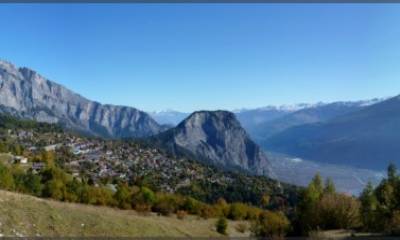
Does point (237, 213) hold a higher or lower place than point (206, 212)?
lower

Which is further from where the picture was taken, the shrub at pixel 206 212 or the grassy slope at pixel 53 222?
the shrub at pixel 206 212

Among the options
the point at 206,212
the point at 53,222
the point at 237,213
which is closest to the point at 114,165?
the point at 237,213

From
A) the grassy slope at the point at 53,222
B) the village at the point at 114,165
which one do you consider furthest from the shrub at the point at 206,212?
the village at the point at 114,165

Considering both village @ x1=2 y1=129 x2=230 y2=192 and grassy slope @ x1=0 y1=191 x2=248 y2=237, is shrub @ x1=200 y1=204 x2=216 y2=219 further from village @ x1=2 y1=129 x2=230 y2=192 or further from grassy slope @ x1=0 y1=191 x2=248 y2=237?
village @ x1=2 y1=129 x2=230 y2=192

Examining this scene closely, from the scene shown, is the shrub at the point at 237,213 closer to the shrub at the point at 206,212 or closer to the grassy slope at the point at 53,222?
the shrub at the point at 206,212

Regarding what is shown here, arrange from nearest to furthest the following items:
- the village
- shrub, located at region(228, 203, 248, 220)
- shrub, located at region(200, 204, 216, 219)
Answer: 1. shrub, located at region(200, 204, 216, 219)
2. shrub, located at region(228, 203, 248, 220)
3. the village

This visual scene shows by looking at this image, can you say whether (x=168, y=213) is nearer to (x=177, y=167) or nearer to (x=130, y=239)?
(x=130, y=239)

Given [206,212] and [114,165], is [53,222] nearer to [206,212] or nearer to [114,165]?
[206,212]

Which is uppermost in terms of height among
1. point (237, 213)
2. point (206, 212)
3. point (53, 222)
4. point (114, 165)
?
point (114, 165)

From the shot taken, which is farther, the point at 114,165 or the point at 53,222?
the point at 114,165

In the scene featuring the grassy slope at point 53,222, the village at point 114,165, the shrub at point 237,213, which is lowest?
the shrub at point 237,213

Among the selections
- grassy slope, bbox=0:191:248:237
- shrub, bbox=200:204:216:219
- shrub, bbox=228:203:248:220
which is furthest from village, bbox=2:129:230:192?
grassy slope, bbox=0:191:248:237

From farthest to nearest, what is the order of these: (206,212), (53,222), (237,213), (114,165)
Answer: (114,165) < (237,213) < (206,212) < (53,222)

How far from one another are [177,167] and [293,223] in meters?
161
